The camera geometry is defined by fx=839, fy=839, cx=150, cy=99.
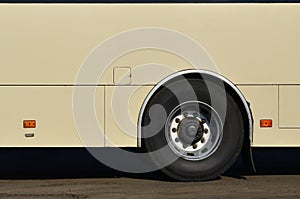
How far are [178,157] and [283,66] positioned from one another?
62.5 inches

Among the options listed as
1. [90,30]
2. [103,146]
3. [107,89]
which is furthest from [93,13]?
[103,146]

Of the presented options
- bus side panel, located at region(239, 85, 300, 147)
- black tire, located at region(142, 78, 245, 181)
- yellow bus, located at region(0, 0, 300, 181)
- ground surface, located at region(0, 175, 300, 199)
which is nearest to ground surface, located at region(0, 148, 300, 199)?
ground surface, located at region(0, 175, 300, 199)

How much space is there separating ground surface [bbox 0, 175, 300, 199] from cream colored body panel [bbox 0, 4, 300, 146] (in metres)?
0.47

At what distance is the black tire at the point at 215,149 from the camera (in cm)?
959

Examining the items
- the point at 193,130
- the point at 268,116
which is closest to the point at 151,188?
the point at 193,130

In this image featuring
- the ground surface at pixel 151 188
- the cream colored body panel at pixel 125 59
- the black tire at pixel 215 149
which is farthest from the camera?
the black tire at pixel 215 149

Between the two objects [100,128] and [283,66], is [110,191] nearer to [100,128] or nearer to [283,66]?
[100,128]

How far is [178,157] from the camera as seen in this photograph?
963cm

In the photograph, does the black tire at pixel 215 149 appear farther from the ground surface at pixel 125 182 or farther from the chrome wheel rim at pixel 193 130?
the ground surface at pixel 125 182

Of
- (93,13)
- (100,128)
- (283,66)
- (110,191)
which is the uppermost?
(93,13)

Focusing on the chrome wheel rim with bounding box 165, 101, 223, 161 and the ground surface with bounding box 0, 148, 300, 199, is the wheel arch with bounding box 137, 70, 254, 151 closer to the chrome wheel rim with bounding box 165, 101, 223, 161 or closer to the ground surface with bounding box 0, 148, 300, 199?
the chrome wheel rim with bounding box 165, 101, 223, 161

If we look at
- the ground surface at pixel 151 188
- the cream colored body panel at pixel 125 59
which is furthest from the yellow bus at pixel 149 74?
the ground surface at pixel 151 188

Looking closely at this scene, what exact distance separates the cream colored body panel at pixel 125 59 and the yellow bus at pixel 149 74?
0.01 m

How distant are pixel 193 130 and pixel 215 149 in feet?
1.10
